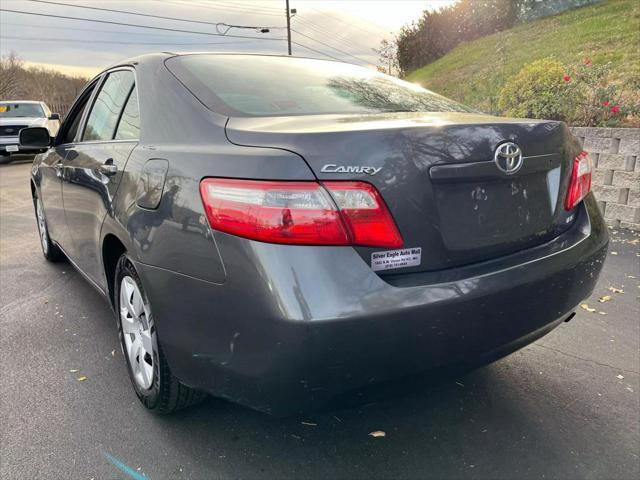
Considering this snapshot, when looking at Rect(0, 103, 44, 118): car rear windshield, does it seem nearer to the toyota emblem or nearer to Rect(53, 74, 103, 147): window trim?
Rect(53, 74, 103, 147): window trim

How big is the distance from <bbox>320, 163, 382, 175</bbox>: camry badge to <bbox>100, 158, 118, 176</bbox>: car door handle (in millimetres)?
1273

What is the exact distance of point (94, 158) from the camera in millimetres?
2779

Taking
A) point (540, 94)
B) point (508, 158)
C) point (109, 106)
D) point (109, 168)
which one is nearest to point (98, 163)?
→ point (109, 168)

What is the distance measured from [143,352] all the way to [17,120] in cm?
1567

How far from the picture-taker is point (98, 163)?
268 cm

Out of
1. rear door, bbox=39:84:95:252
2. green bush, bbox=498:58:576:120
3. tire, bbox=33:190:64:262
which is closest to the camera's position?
rear door, bbox=39:84:95:252

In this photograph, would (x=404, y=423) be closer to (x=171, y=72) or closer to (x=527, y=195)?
(x=527, y=195)

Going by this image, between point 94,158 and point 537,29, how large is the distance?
18.3m

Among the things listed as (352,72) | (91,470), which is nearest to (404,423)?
(91,470)

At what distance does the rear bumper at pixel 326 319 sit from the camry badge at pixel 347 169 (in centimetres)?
24

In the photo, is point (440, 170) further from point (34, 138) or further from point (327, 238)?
point (34, 138)

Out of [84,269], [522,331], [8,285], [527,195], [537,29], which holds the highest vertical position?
[537,29]

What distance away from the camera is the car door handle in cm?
242

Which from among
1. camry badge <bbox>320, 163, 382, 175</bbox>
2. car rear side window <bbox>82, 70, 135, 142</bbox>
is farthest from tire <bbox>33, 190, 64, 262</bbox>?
camry badge <bbox>320, 163, 382, 175</bbox>
